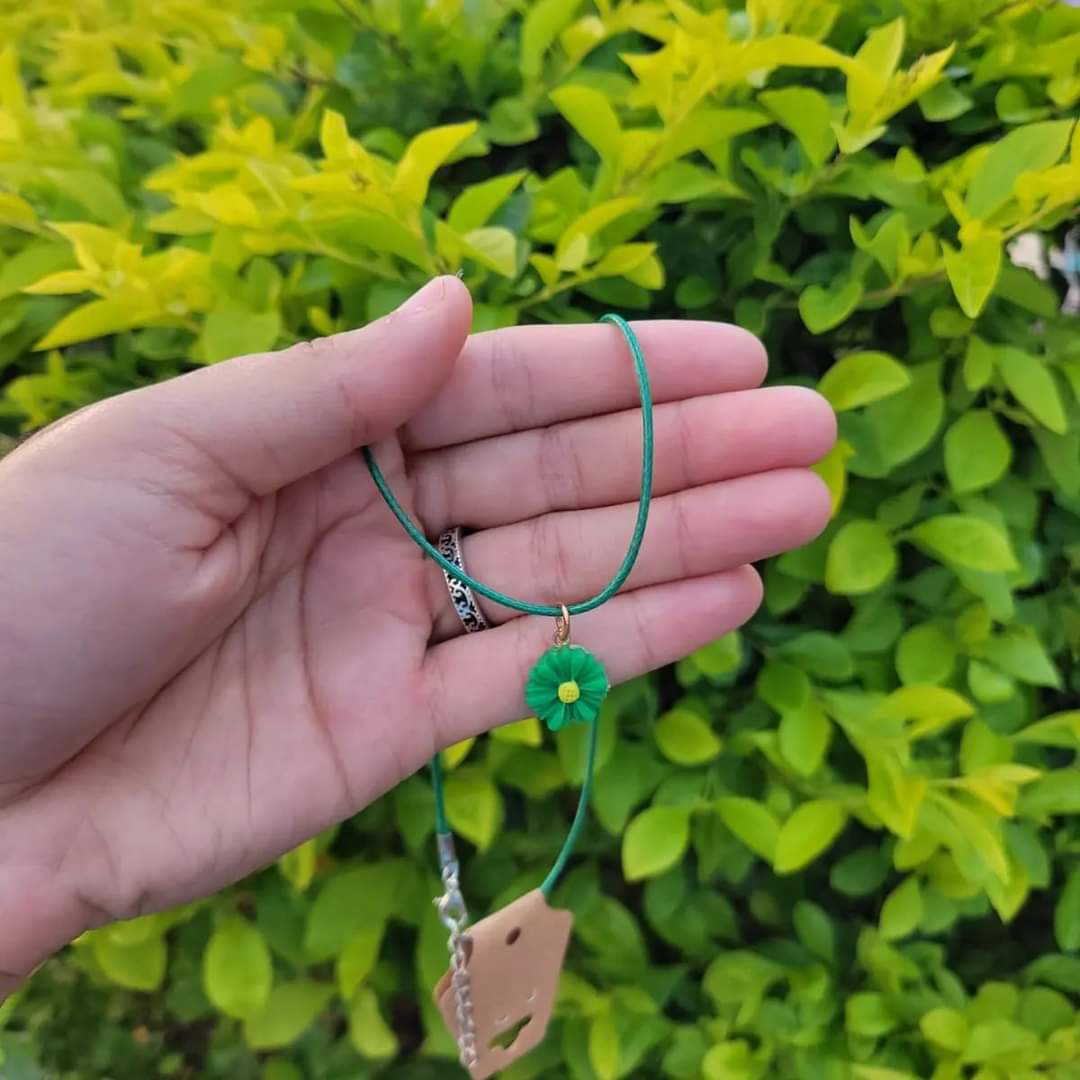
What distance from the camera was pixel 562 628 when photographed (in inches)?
37.9

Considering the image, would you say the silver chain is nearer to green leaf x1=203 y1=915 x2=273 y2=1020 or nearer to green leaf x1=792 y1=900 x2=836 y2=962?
green leaf x1=203 y1=915 x2=273 y2=1020

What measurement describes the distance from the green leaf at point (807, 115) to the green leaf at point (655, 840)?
0.65 metres

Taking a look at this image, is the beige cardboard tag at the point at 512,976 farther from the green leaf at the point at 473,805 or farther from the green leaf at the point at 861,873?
the green leaf at the point at 861,873

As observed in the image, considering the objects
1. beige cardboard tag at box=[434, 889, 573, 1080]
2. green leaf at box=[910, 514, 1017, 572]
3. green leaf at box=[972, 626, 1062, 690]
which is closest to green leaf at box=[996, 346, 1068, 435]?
green leaf at box=[910, 514, 1017, 572]

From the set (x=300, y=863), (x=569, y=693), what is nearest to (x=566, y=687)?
(x=569, y=693)

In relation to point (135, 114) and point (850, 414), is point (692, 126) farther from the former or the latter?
point (135, 114)

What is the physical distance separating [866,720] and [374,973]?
2.06ft

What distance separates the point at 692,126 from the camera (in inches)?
34.0

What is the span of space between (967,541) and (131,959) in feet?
3.16

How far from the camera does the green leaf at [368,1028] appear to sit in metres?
1.05

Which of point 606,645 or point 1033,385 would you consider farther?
point 606,645

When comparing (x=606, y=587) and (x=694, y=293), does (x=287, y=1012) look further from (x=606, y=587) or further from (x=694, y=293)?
(x=694, y=293)

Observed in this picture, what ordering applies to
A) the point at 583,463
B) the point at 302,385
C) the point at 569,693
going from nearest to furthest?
the point at 302,385 < the point at 569,693 < the point at 583,463

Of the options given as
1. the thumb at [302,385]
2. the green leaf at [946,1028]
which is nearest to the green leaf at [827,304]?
the thumb at [302,385]
